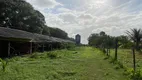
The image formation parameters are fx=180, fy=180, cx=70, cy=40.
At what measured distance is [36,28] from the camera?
4416 cm

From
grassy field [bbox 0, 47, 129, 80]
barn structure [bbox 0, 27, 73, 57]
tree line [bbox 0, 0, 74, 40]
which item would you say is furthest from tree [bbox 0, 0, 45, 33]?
grassy field [bbox 0, 47, 129, 80]

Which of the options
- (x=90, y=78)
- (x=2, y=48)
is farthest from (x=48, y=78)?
(x=2, y=48)

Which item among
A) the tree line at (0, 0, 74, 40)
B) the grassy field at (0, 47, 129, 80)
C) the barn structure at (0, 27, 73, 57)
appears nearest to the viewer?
the grassy field at (0, 47, 129, 80)

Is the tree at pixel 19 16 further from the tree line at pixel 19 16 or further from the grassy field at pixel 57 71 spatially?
the grassy field at pixel 57 71

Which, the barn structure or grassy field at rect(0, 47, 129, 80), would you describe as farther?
the barn structure

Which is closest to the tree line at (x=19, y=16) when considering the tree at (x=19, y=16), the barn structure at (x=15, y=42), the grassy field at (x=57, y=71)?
the tree at (x=19, y=16)

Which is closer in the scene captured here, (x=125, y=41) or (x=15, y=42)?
(x=125, y=41)

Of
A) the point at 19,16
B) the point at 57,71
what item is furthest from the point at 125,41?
the point at 19,16

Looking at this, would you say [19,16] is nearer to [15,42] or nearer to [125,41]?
[15,42]

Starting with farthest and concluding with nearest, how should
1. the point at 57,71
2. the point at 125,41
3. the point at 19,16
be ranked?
the point at 19,16 → the point at 125,41 → the point at 57,71

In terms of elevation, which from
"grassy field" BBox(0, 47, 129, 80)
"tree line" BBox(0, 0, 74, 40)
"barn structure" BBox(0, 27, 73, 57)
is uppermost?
"tree line" BBox(0, 0, 74, 40)

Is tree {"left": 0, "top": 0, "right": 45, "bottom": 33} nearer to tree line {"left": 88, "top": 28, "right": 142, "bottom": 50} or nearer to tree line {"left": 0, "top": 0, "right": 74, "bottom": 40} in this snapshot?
tree line {"left": 0, "top": 0, "right": 74, "bottom": 40}

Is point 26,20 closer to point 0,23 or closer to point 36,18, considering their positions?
point 36,18

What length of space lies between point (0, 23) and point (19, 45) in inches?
742
